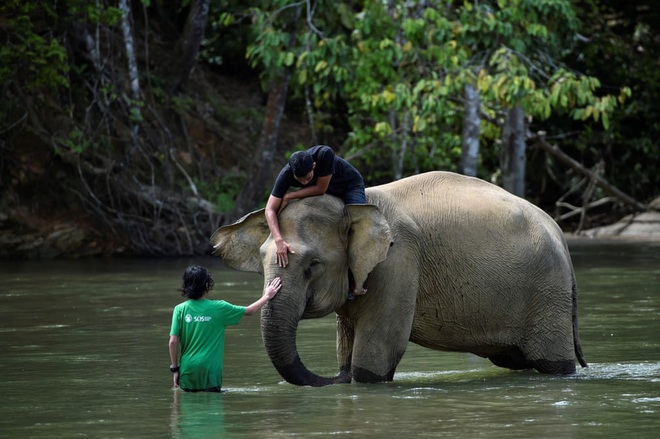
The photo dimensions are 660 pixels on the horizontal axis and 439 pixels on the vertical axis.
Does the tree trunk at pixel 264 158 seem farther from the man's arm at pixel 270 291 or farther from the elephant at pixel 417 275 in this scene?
the man's arm at pixel 270 291

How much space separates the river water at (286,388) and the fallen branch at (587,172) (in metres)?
11.4

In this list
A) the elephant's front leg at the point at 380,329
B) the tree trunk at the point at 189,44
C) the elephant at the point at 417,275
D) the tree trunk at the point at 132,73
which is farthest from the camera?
the tree trunk at the point at 189,44

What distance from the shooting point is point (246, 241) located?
9.09 metres

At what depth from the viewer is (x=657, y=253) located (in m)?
23.0

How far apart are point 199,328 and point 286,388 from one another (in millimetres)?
901

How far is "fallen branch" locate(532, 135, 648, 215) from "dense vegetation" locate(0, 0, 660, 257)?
61 mm

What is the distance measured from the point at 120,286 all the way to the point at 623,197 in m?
13.2

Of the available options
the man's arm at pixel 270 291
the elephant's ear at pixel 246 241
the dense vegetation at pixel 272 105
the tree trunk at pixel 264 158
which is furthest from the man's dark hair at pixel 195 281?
the tree trunk at pixel 264 158

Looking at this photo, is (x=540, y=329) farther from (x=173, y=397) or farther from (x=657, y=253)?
(x=657, y=253)

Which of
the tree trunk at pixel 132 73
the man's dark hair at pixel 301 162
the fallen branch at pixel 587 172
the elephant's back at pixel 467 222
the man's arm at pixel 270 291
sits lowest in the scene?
the man's arm at pixel 270 291

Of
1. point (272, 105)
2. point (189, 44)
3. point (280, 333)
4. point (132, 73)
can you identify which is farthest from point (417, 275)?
point (189, 44)

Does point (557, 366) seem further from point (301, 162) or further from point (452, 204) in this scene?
point (301, 162)

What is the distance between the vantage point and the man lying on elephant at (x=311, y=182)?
852cm

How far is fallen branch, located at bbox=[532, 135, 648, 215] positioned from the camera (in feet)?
88.4
